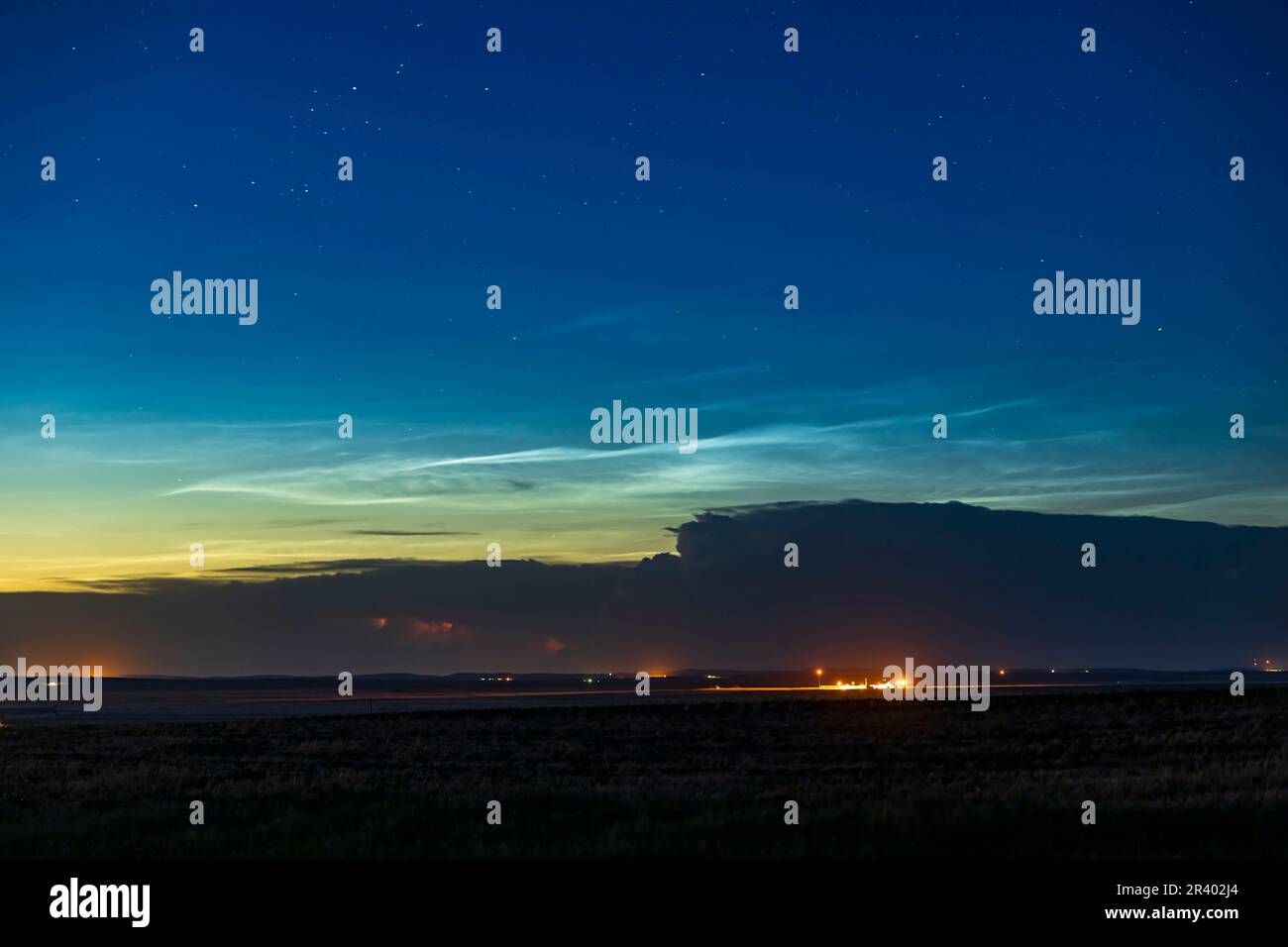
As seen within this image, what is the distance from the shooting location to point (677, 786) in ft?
100

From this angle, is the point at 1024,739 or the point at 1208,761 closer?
the point at 1208,761

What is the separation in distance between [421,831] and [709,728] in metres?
36.7

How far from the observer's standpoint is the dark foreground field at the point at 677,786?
20.5 metres

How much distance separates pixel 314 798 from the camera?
27.9 metres

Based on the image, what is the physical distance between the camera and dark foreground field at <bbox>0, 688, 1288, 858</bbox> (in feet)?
67.2
